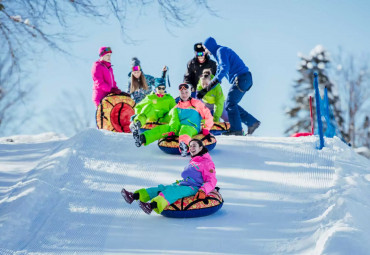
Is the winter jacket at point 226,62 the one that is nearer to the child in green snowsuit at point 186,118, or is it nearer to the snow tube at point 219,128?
the snow tube at point 219,128

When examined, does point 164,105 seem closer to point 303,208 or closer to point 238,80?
point 238,80

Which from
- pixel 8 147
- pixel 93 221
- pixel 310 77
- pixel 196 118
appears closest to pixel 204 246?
pixel 93 221

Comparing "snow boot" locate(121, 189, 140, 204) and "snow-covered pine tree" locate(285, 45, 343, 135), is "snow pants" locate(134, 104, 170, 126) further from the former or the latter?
"snow-covered pine tree" locate(285, 45, 343, 135)

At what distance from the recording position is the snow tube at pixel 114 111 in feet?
34.3

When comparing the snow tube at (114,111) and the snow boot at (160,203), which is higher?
the snow tube at (114,111)

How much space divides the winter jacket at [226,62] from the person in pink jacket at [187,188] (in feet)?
11.1

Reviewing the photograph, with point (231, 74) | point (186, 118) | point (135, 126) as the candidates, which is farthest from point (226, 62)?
point (135, 126)

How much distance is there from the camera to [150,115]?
9164 mm

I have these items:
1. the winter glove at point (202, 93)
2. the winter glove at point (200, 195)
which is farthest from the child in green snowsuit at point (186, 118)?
the winter glove at point (200, 195)

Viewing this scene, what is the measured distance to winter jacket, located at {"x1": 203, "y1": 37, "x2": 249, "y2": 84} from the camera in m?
9.24

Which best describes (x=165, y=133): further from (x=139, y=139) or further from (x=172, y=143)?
(x=139, y=139)

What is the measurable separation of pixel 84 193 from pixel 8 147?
10.00ft

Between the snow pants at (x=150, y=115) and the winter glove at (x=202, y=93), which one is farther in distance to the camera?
the winter glove at (x=202, y=93)

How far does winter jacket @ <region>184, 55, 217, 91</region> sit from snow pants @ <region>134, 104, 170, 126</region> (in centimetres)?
145
